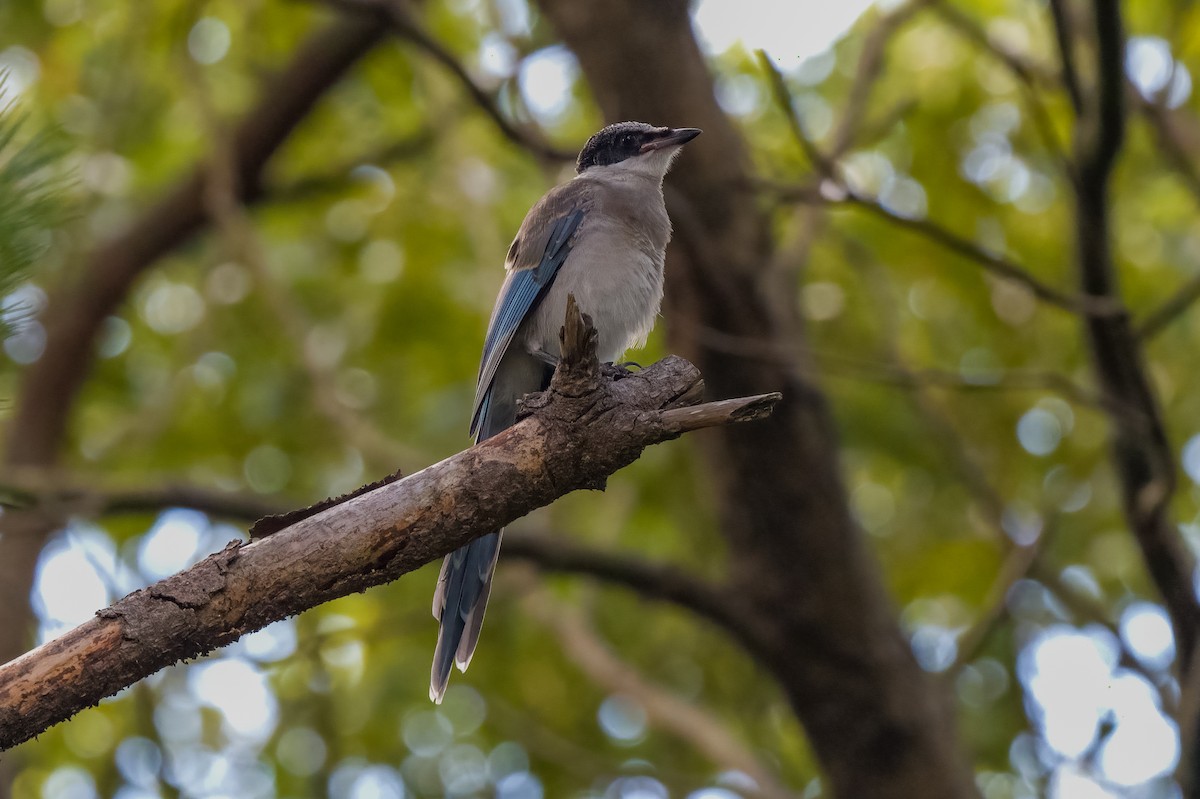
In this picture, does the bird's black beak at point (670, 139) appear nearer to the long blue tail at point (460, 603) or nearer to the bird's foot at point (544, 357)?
the bird's foot at point (544, 357)

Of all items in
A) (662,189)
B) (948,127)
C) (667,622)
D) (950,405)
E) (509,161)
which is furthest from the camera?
(509,161)

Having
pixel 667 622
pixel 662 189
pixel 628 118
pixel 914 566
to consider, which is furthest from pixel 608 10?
pixel 667 622

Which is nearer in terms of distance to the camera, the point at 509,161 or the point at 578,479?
the point at 578,479

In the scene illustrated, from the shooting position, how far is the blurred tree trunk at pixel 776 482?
19.0ft

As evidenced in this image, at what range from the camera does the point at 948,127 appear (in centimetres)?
671

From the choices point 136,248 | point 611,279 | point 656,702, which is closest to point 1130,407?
point 611,279

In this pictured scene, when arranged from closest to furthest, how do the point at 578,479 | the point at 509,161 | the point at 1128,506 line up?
the point at 578,479, the point at 1128,506, the point at 509,161

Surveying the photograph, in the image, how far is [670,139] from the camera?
5.38 meters

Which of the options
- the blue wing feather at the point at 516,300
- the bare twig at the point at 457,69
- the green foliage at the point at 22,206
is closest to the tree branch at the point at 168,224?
the bare twig at the point at 457,69

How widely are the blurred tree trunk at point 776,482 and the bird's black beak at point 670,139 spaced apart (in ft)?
1.21

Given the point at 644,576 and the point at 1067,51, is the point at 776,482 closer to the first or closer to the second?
the point at 644,576

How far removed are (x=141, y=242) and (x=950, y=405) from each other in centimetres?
505

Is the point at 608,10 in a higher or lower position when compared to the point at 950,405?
higher

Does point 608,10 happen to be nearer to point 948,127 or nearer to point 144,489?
point 948,127
